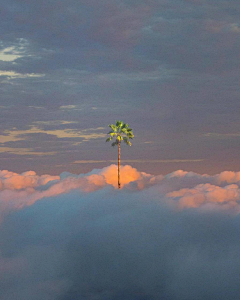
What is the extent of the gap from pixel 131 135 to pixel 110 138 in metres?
7.76

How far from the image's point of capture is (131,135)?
504ft

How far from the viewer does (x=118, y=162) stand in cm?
15612

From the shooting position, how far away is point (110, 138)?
5955 inches

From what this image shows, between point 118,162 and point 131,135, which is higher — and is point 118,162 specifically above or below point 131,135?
below

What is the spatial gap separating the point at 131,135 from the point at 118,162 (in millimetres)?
10941

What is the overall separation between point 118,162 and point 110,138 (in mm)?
10150
